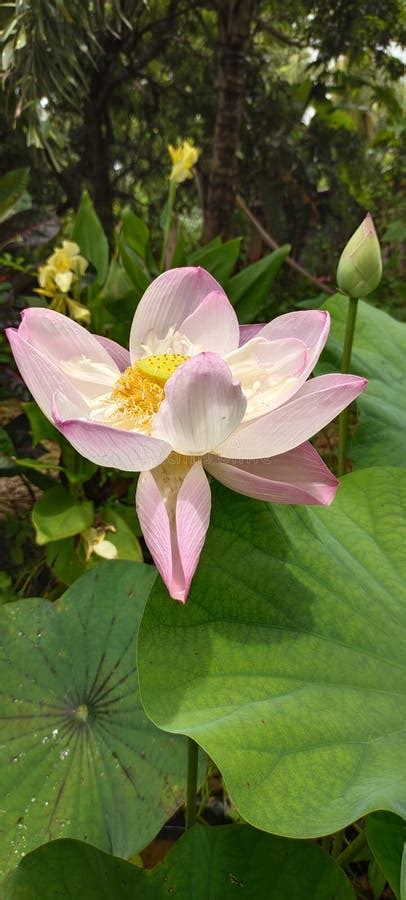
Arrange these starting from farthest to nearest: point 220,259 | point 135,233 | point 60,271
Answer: point 135,233, point 220,259, point 60,271

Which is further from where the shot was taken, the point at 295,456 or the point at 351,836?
the point at 351,836

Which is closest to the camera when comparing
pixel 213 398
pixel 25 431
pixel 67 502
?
pixel 213 398

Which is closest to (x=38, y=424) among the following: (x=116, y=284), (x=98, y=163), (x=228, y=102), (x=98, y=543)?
(x=98, y=543)

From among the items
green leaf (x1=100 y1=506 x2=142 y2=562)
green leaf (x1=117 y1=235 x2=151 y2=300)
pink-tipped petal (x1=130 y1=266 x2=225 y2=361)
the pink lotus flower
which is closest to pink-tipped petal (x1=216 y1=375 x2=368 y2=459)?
the pink lotus flower

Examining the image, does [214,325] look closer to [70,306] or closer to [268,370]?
[268,370]

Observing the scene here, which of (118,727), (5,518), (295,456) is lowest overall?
(5,518)

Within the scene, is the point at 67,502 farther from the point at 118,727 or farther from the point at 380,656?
the point at 380,656

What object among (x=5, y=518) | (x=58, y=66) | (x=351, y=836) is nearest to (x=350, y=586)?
(x=351, y=836)
